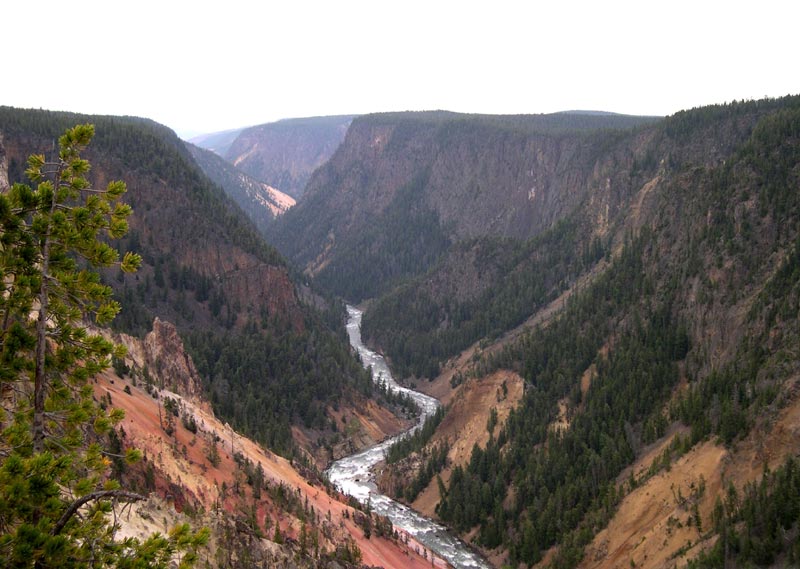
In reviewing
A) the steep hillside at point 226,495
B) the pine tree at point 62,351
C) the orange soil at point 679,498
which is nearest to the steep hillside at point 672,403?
the orange soil at point 679,498

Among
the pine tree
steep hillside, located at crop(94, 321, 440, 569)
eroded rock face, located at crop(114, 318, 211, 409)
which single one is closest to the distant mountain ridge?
steep hillside, located at crop(94, 321, 440, 569)

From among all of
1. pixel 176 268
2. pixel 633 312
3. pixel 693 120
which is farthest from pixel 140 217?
pixel 693 120

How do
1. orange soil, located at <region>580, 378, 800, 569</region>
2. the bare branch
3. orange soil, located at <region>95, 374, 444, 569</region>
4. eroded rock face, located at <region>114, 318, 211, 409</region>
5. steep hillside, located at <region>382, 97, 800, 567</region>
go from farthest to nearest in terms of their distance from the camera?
eroded rock face, located at <region>114, 318, 211, 409</region> → steep hillside, located at <region>382, 97, 800, 567</region> → orange soil, located at <region>580, 378, 800, 569</region> → orange soil, located at <region>95, 374, 444, 569</region> → the bare branch

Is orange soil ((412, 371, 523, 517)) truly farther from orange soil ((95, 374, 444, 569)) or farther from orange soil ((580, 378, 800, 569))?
orange soil ((580, 378, 800, 569))

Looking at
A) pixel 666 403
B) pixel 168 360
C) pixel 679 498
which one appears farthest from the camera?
pixel 168 360

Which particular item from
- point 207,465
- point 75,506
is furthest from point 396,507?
point 75,506

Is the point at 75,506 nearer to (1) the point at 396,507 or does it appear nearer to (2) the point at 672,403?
(2) the point at 672,403

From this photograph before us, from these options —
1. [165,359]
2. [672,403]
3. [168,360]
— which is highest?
[165,359]

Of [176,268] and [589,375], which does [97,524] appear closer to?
[589,375]

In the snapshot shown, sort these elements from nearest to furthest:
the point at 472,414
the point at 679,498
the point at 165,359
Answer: the point at 679,498 < the point at 165,359 < the point at 472,414
